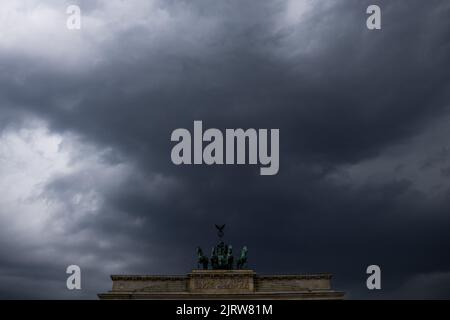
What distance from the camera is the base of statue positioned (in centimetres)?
4078

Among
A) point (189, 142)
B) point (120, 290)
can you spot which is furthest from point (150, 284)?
point (189, 142)

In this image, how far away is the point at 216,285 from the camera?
41469 millimetres

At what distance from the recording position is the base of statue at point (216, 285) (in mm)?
40781
